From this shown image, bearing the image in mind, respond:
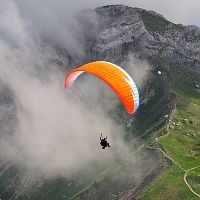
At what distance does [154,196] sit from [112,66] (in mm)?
93348

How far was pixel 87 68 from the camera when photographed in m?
63.6

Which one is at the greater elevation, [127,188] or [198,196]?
[127,188]

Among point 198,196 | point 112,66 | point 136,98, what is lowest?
point 198,196

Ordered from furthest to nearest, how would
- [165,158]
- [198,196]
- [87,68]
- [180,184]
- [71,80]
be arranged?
[165,158], [180,184], [198,196], [71,80], [87,68]

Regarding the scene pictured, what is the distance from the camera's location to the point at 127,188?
181500 mm

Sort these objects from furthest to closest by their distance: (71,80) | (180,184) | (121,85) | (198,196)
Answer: (180,184), (198,196), (71,80), (121,85)

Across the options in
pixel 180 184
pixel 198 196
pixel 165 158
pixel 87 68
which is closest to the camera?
pixel 87 68

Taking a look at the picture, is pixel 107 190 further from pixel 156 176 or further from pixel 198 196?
pixel 198 196

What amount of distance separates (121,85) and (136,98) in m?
2.95

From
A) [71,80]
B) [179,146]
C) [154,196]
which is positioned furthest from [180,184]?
[71,80]

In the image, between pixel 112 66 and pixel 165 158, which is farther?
pixel 165 158

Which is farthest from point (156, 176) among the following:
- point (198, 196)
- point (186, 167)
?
point (198, 196)

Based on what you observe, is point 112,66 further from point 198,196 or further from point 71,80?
point 198,196

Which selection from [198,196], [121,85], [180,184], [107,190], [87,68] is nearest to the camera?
[121,85]
